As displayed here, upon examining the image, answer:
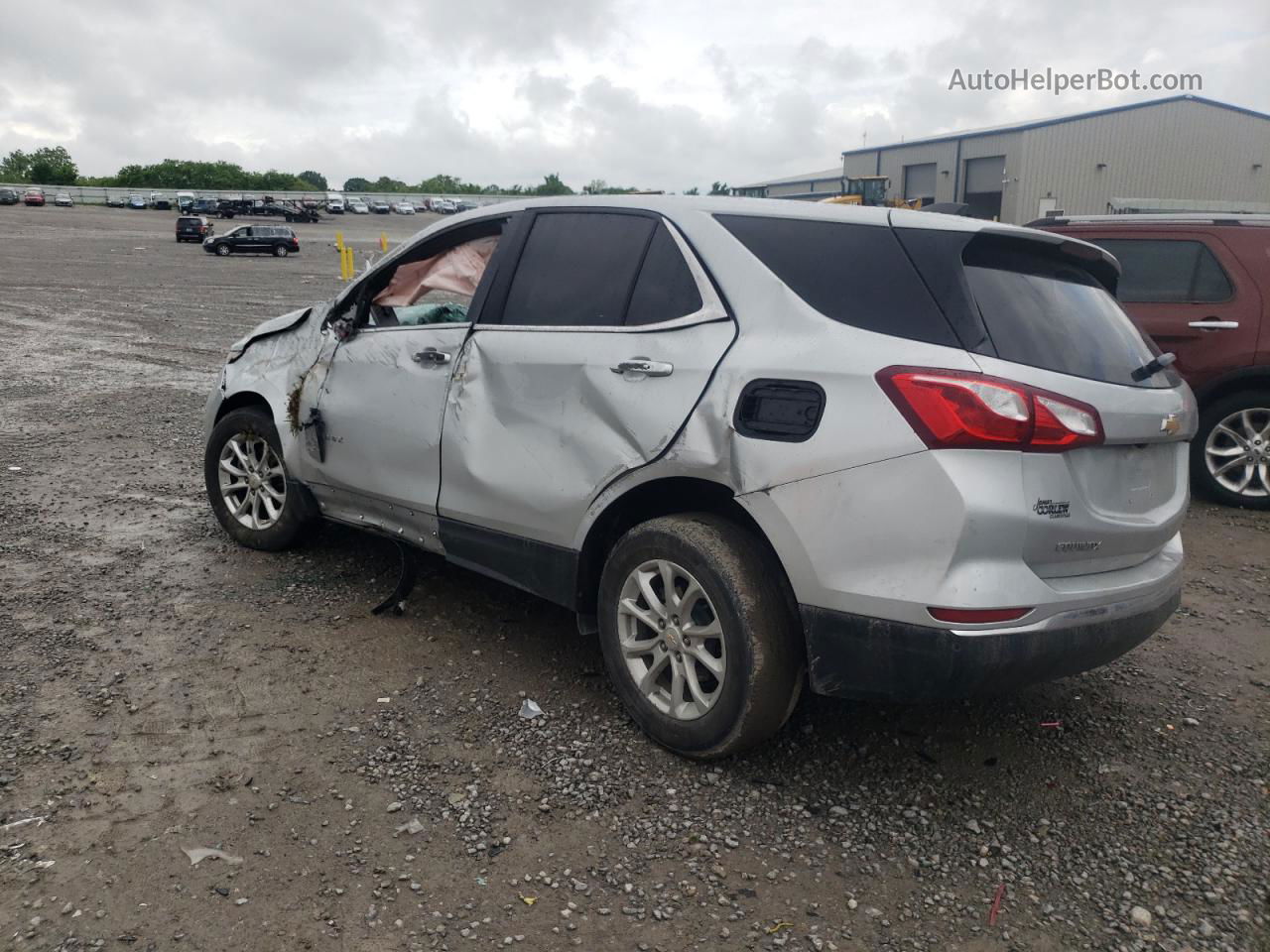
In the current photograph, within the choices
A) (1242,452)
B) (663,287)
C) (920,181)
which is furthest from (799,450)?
(920,181)

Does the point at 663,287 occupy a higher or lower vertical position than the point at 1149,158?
lower

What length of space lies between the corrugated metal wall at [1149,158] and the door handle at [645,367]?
4321 cm

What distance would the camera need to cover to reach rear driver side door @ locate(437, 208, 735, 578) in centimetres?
344

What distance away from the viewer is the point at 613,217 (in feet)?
12.8

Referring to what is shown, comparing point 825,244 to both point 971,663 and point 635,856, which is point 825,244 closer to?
point 971,663

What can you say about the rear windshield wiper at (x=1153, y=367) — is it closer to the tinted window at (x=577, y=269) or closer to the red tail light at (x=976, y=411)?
the red tail light at (x=976, y=411)

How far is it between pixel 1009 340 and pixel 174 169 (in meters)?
113

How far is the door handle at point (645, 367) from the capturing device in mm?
3400

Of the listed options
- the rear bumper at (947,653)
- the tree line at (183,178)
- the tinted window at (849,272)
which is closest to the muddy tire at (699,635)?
the rear bumper at (947,653)

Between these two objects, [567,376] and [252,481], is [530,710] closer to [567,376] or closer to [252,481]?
[567,376]

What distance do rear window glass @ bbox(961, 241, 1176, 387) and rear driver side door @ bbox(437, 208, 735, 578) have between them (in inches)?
31.3

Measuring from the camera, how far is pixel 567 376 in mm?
3725

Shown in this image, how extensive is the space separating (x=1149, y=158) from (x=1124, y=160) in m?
1.07

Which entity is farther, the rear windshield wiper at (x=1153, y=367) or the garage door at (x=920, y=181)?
the garage door at (x=920, y=181)
